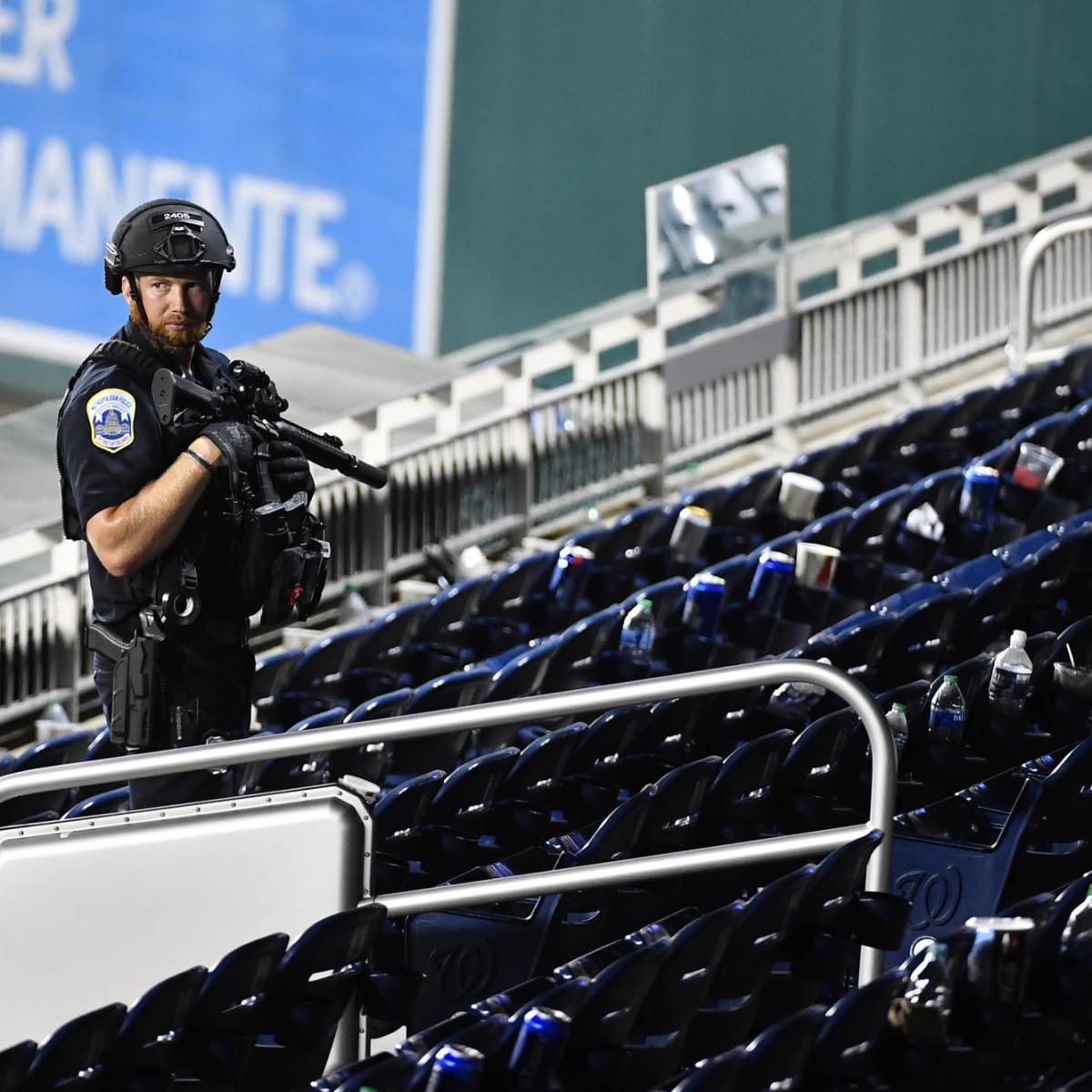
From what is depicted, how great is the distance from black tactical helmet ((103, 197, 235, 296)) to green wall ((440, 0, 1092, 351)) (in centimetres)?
705

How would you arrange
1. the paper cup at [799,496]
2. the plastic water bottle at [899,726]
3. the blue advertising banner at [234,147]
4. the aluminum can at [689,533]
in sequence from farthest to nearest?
1. the blue advertising banner at [234,147]
2. the paper cup at [799,496]
3. the aluminum can at [689,533]
4. the plastic water bottle at [899,726]

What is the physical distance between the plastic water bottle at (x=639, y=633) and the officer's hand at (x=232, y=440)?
178 centimetres

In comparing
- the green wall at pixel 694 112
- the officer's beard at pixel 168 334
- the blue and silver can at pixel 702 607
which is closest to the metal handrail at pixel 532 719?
the officer's beard at pixel 168 334

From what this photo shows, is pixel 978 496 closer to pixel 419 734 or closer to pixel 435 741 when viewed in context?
pixel 435 741

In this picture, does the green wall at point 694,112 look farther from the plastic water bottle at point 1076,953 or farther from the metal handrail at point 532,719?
the plastic water bottle at point 1076,953

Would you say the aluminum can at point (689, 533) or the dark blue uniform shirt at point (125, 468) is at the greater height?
the aluminum can at point (689, 533)

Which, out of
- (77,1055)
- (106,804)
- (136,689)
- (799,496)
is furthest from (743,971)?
(799,496)

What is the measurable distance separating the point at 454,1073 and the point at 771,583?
2781 millimetres

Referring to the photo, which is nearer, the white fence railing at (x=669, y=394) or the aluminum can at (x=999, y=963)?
the aluminum can at (x=999, y=963)

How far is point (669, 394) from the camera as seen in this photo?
755 cm

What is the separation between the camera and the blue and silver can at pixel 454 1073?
2566mm

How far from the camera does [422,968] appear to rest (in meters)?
3.31

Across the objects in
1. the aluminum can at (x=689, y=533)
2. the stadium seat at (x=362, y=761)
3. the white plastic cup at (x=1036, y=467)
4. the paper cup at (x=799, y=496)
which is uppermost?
the paper cup at (x=799, y=496)

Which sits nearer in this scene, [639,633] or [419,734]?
[419,734]
